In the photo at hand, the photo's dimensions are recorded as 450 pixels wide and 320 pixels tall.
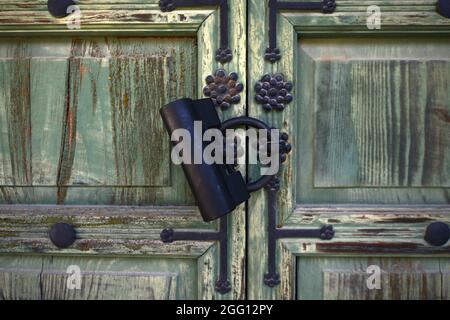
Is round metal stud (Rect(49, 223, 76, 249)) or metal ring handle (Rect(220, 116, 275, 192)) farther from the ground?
metal ring handle (Rect(220, 116, 275, 192))

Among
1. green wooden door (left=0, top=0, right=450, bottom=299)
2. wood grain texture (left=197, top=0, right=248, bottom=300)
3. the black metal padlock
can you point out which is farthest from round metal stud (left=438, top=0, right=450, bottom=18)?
the black metal padlock

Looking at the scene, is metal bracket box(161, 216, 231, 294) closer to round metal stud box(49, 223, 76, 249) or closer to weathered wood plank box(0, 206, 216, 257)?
weathered wood plank box(0, 206, 216, 257)

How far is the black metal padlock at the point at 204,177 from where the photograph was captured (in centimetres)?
87

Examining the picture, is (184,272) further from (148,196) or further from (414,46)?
(414,46)

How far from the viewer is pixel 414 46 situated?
0.98 meters

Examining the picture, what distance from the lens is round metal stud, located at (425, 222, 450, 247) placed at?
0.96 m

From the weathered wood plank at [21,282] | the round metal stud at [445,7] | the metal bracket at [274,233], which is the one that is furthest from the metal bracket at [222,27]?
the weathered wood plank at [21,282]

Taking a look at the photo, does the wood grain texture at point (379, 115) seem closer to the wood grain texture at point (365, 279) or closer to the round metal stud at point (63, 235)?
the wood grain texture at point (365, 279)

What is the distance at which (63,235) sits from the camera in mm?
987

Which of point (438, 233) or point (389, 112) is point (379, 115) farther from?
point (438, 233)

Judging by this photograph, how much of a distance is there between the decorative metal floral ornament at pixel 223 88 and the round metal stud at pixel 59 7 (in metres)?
0.26

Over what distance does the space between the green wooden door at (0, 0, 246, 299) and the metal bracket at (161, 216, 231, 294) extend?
0.03ft

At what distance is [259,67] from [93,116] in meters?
0.29

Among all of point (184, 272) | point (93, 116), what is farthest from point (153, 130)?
point (184, 272)
